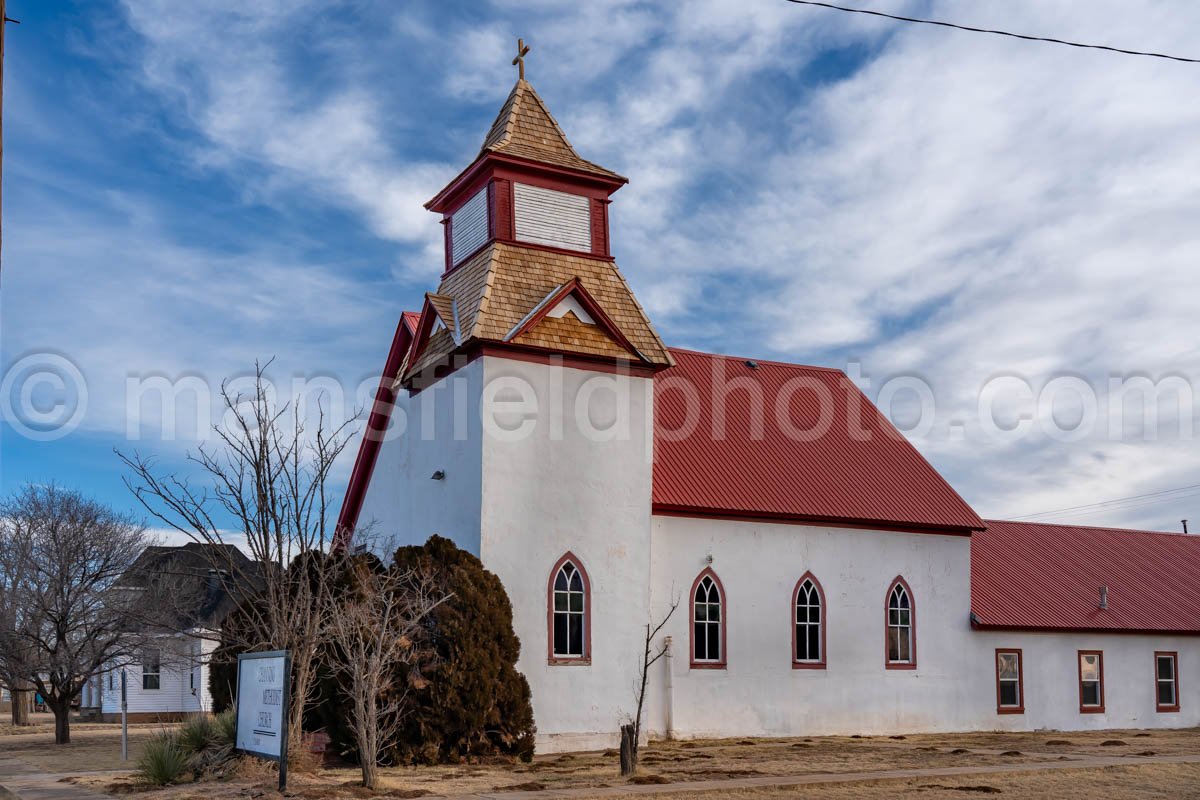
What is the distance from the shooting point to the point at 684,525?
27922mm

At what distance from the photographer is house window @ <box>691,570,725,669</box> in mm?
27703

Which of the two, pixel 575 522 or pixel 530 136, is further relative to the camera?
pixel 530 136

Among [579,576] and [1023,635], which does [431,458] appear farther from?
[1023,635]

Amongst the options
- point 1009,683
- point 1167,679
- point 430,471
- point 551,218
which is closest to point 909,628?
point 1009,683

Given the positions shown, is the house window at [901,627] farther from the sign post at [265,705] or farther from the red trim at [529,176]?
the sign post at [265,705]

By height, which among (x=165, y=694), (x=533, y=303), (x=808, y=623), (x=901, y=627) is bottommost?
(x=165, y=694)

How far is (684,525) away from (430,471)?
19.1 ft

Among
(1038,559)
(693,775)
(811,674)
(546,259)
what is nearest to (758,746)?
(811,674)

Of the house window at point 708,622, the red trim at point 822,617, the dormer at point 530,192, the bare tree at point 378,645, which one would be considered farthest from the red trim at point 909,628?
the bare tree at point 378,645

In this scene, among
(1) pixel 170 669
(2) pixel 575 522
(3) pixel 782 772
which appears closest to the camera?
(3) pixel 782 772

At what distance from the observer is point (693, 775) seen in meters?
19.4

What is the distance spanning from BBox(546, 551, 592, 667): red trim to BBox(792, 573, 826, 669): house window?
6068 mm

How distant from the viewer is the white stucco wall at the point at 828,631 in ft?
90.4

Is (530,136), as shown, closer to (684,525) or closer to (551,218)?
(551,218)
